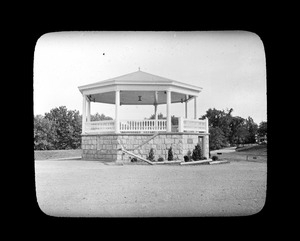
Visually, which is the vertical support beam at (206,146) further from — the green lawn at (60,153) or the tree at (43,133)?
the tree at (43,133)

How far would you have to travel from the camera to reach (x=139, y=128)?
8203 millimetres

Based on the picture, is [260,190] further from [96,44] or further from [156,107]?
[96,44]

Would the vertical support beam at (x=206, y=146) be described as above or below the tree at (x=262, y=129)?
below

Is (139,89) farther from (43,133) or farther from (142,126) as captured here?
(43,133)

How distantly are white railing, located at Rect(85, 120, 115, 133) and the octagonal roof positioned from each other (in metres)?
0.41

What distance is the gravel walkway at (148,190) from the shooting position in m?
7.36

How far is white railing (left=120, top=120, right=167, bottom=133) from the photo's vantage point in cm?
822

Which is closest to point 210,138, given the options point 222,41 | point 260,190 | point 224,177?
point 224,177

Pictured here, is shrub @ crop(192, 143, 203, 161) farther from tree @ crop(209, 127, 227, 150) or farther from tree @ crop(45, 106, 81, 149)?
tree @ crop(45, 106, 81, 149)

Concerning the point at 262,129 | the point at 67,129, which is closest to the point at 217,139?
the point at 262,129

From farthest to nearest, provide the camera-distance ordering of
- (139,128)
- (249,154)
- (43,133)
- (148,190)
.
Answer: (139,128) < (249,154) < (43,133) < (148,190)

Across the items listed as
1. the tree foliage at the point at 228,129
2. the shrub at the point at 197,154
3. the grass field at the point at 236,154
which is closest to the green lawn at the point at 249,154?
the grass field at the point at 236,154

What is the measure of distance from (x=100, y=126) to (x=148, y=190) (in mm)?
1664

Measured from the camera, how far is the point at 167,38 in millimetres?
7539
